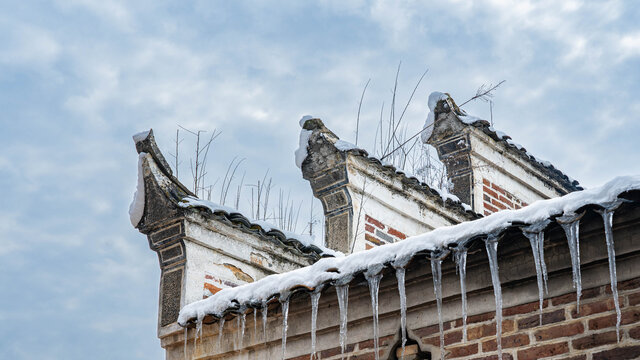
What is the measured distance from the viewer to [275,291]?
559cm

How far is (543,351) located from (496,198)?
5.22 m

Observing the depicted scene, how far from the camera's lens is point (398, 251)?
16.5 feet

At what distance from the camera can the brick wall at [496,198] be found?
9633 millimetres

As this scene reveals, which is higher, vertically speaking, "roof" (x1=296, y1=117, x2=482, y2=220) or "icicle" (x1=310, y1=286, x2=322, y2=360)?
"roof" (x1=296, y1=117, x2=482, y2=220)

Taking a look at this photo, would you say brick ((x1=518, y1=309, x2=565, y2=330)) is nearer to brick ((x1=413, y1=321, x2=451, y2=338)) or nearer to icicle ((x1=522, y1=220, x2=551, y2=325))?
icicle ((x1=522, y1=220, x2=551, y2=325))

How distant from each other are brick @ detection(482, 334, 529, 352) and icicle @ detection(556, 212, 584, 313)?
348 mm

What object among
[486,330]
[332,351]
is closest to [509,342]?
[486,330]

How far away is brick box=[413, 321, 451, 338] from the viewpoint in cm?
512

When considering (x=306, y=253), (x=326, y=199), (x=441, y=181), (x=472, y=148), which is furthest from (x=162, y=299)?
(x=441, y=181)

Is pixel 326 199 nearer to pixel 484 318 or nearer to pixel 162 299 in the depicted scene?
pixel 162 299

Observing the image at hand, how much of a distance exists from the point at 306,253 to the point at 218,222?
0.99m

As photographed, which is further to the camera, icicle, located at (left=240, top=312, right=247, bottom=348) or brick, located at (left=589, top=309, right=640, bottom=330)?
icicle, located at (left=240, top=312, right=247, bottom=348)

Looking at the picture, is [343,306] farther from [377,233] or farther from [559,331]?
[377,233]

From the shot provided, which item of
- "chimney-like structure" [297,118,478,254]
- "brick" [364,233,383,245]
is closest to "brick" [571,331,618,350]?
"chimney-like structure" [297,118,478,254]
